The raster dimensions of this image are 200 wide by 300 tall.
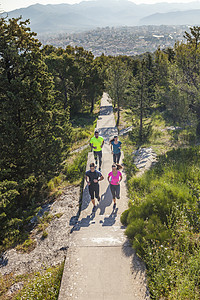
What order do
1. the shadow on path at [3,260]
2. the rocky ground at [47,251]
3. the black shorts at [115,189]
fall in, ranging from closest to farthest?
the rocky ground at [47,251]
the shadow on path at [3,260]
the black shorts at [115,189]

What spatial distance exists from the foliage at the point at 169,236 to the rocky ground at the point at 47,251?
7.06 feet

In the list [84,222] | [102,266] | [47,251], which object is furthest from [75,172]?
[102,266]

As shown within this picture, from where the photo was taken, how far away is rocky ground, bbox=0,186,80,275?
583 centimetres

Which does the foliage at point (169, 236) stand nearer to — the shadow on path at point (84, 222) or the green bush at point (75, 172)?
the shadow on path at point (84, 222)

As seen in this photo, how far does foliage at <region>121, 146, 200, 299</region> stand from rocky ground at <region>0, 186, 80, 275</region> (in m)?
2.15

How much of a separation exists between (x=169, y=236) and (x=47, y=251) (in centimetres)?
367

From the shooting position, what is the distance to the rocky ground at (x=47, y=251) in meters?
5.83

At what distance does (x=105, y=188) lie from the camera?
918cm

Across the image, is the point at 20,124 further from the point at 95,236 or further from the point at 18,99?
the point at 95,236

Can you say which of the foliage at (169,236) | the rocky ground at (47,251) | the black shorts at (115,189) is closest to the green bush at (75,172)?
the rocky ground at (47,251)

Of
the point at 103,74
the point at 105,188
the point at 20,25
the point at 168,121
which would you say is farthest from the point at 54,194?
the point at 103,74

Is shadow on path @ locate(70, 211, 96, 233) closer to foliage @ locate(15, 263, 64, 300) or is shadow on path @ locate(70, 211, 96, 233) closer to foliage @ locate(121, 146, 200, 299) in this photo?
foliage @ locate(121, 146, 200, 299)

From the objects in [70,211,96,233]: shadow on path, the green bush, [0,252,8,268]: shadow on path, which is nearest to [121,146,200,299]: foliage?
[70,211,96,233]: shadow on path

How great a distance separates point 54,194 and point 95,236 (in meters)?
4.96
